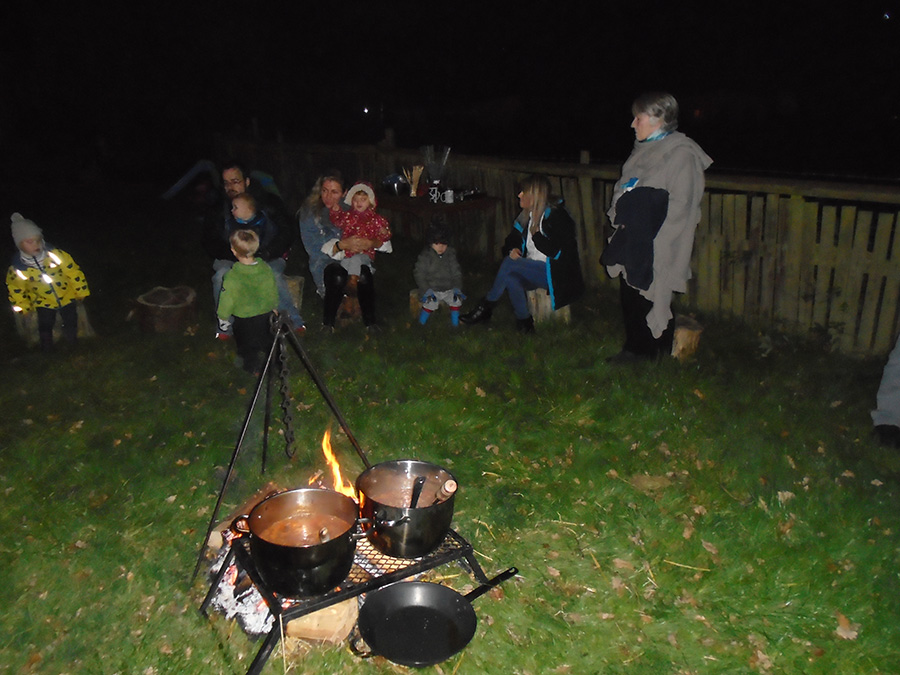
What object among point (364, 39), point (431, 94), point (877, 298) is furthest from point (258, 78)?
point (877, 298)

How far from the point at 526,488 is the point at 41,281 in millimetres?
4938

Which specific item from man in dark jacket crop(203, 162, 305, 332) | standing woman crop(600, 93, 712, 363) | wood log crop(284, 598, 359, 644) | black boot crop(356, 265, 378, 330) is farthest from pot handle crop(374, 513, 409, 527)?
black boot crop(356, 265, 378, 330)

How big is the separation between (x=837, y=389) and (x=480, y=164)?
Answer: 5406 mm

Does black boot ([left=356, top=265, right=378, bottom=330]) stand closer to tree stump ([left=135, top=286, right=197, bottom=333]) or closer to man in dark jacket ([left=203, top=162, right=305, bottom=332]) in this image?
man in dark jacket ([left=203, top=162, right=305, bottom=332])

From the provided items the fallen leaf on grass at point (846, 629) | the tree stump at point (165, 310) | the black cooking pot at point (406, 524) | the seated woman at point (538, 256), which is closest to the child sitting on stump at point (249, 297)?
the tree stump at point (165, 310)

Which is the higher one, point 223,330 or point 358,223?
point 358,223

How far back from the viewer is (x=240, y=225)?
668cm

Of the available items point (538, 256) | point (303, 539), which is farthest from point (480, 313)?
point (303, 539)

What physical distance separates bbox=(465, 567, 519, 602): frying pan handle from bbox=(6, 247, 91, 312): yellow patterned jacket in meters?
5.12

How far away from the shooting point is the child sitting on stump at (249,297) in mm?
5688

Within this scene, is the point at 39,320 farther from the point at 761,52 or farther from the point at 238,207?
the point at 761,52

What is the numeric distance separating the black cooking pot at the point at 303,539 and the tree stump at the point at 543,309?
13.1 ft

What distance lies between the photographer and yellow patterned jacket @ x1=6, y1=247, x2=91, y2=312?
644 centimetres

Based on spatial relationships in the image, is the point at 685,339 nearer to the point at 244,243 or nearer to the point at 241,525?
the point at 244,243
